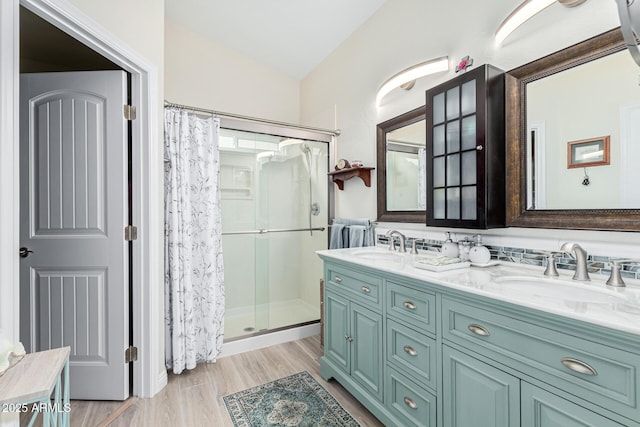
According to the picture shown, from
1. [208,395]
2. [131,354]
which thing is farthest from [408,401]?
[131,354]

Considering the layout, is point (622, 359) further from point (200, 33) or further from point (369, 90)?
point (200, 33)

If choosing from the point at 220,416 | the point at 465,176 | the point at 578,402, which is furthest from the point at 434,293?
the point at 220,416

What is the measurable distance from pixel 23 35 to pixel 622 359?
12.2 ft

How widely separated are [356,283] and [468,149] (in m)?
0.96

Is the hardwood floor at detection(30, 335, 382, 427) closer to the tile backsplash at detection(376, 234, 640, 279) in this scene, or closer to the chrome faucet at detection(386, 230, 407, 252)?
the chrome faucet at detection(386, 230, 407, 252)

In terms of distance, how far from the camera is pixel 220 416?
1.74 metres

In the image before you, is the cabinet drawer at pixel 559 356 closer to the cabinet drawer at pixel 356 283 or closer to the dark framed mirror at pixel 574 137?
the cabinet drawer at pixel 356 283

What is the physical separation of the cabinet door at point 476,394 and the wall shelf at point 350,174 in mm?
1534

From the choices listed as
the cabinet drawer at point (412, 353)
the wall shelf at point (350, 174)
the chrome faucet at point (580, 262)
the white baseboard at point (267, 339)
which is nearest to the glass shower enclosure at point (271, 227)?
the white baseboard at point (267, 339)

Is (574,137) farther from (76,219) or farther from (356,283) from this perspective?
(76,219)

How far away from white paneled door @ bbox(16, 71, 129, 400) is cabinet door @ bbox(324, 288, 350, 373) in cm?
131

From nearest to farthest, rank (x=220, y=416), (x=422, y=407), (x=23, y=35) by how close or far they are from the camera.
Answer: (x=422, y=407)
(x=220, y=416)
(x=23, y=35)

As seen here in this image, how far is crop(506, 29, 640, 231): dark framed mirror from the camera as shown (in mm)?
1171

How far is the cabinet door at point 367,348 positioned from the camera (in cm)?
163
